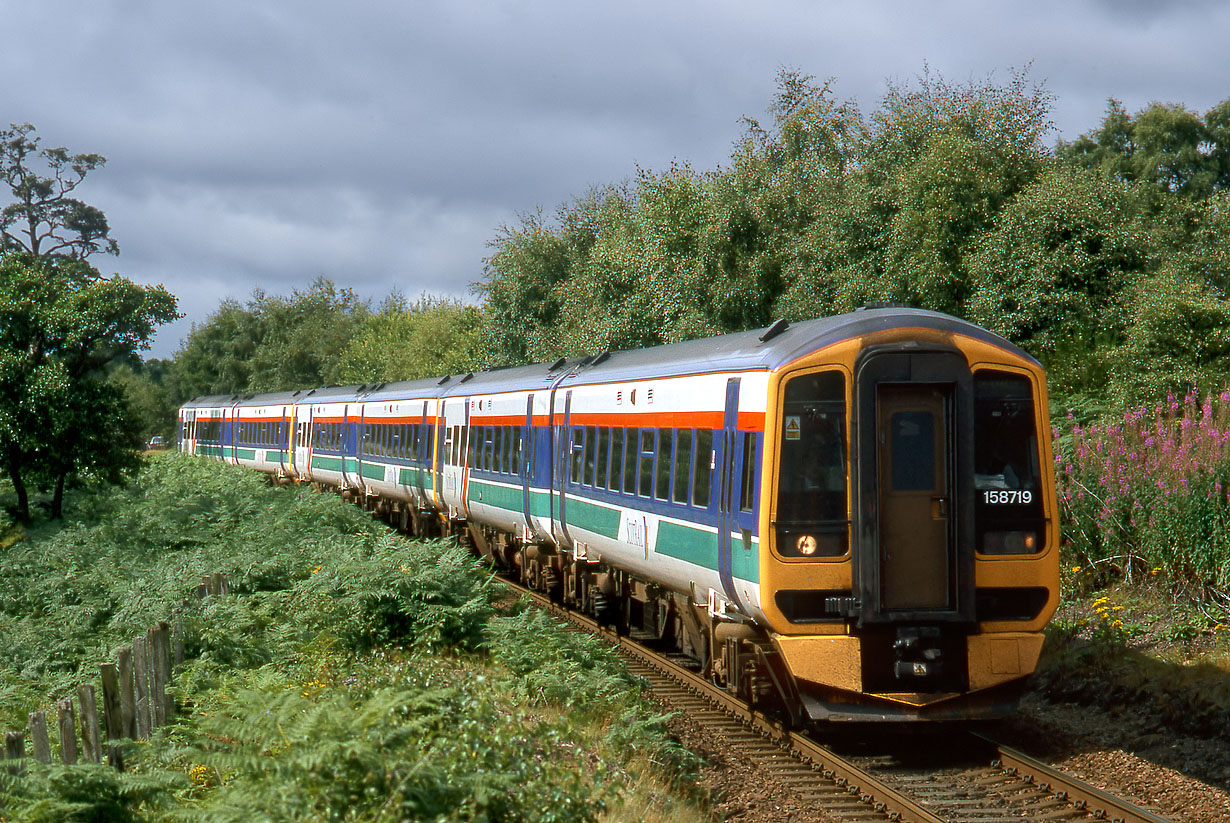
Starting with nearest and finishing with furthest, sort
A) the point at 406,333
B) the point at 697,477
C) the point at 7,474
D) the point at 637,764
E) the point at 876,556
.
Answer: the point at 637,764 → the point at 876,556 → the point at 697,477 → the point at 7,474 → the point at 406,333

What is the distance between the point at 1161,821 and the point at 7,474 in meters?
24.7

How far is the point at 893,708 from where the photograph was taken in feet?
29.3

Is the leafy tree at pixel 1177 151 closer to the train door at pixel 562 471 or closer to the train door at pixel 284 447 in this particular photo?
the train door at pixel 284 447

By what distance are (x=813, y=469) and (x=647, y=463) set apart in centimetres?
351

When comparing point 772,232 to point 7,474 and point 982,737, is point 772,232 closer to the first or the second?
point 7,474

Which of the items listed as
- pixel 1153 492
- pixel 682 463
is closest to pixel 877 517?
pixel 682 463

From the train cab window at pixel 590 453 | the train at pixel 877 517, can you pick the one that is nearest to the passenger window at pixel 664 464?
the train at pixel 877 517

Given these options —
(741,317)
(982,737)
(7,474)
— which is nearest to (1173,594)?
(982,737)

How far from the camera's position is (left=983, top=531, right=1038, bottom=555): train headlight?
29.8 feet

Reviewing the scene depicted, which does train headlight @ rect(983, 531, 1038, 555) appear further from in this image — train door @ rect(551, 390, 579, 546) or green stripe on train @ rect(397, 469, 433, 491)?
green stripe on train @ rect(397, 469, 433, 491)

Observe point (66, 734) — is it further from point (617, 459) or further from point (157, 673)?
point (617, 459)

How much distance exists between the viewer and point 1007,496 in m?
9.12

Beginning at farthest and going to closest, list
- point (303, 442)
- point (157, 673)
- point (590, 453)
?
point (303, 442)
point (590, 453)
point (157, 673)


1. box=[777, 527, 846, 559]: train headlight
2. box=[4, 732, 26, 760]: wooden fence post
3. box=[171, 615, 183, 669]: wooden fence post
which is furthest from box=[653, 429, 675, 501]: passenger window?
box=[4, 732, 26, 760]: wooden fence post
